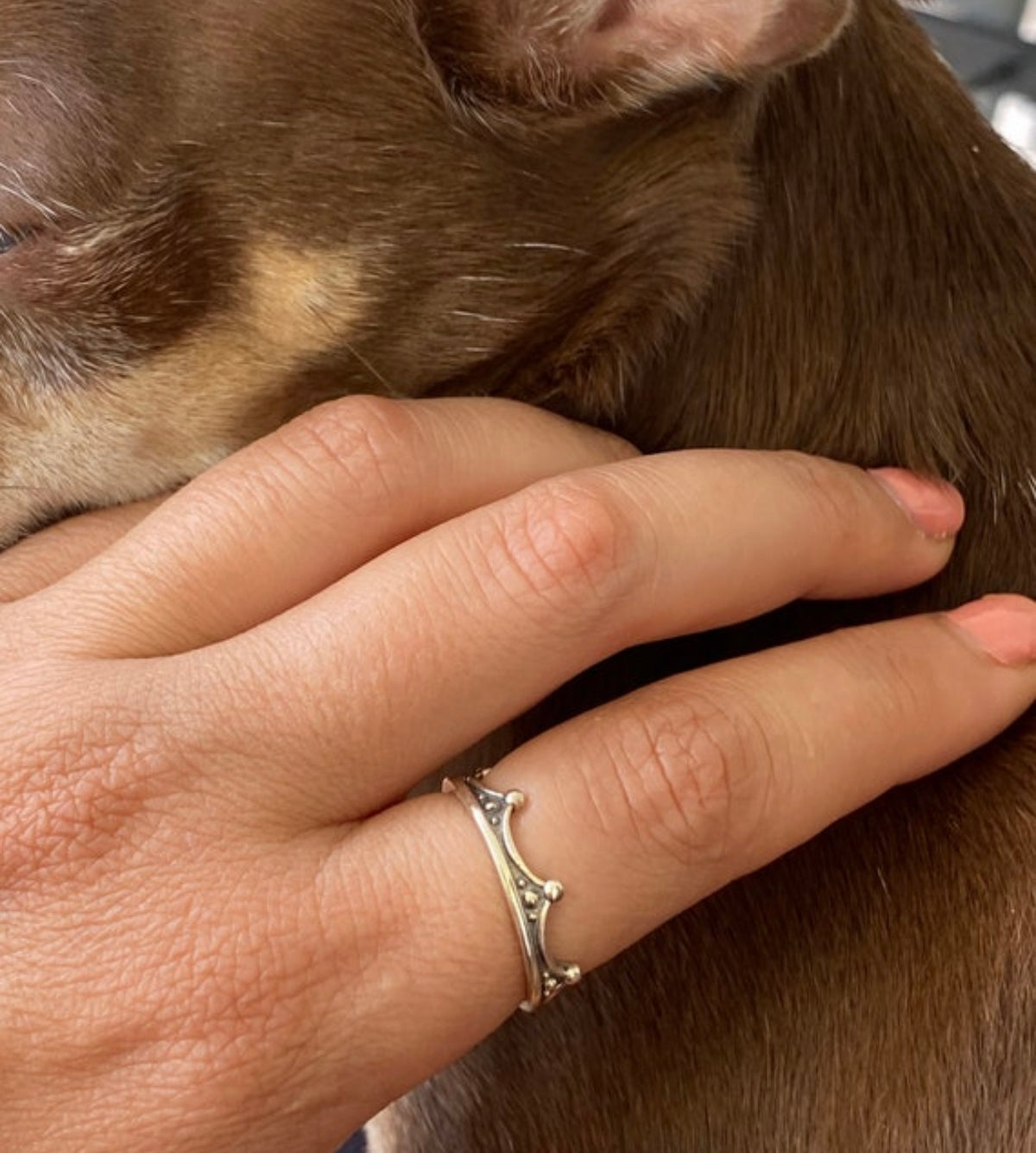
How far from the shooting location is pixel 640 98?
99 centimetres

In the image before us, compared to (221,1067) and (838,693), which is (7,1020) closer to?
(221,1067)

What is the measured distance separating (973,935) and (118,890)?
21.4 inches

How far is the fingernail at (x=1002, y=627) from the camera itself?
3.14ft

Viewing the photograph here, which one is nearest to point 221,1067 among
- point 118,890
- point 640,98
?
point 118,890

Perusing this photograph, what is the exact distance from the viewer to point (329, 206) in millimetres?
979

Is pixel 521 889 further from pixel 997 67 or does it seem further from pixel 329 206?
pixel 997 67

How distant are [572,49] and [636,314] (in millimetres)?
181

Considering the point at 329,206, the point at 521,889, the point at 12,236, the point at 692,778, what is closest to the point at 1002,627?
the point at 692,778

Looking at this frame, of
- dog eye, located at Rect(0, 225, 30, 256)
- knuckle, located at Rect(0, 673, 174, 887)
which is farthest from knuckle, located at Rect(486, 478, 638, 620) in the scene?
dog eye, located at Rect(0, 225, 30, 256)

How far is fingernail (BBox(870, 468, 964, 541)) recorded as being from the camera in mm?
995

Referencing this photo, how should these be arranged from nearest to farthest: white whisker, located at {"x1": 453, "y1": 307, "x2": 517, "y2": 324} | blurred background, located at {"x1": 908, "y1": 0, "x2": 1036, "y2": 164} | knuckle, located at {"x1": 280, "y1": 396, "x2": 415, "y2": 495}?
knuckle, located at {"x1": 280, "y1": 396, "x2": 415, "y2": 495} → white whisker, located at {"x1": 453, "y1": 307, "x2": 517, "y2": 324} → blurred background, located at {"x1": 908, "y1": 0, "x2": 1036, "y2": 164}

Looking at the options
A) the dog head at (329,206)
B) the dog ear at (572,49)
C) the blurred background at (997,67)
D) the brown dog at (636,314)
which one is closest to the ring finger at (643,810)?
the brown dog at (636,314)

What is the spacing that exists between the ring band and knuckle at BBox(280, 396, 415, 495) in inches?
7.7

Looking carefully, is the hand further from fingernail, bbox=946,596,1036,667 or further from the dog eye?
the dog eye
